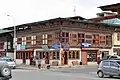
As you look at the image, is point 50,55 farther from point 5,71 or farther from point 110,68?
point 5,71

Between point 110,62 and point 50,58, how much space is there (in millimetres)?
29566

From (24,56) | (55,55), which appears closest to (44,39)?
(55,55)

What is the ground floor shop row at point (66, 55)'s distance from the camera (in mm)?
54406

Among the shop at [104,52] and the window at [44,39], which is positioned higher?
the window at [44,39]

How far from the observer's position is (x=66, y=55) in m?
54.7

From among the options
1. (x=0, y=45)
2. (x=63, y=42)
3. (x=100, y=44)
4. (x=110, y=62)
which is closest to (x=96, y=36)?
(x=100, y=44)

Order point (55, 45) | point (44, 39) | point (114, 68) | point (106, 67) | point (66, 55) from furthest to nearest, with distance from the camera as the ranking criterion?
point (44, 39) → point (66, 55) → point (55, 45) → point (106, 67) → point (114, 68)

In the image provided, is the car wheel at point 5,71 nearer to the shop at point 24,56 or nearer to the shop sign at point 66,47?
the shop sign at point 66,47

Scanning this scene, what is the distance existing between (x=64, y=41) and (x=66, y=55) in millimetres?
2388

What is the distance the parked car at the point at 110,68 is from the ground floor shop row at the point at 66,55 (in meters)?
26.3

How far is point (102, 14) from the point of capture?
319ft

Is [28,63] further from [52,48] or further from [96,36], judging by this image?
[96,36]

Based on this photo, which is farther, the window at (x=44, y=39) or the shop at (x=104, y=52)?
the shop at (x=104, y=52)

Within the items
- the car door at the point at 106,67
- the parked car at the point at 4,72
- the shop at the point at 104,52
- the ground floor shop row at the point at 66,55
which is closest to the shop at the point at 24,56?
the ground floor shop row at the point at 66,55
